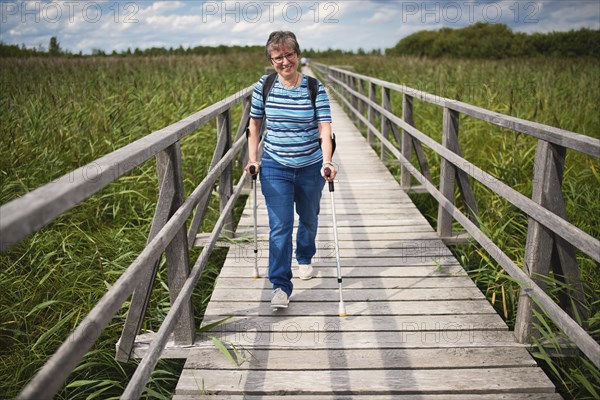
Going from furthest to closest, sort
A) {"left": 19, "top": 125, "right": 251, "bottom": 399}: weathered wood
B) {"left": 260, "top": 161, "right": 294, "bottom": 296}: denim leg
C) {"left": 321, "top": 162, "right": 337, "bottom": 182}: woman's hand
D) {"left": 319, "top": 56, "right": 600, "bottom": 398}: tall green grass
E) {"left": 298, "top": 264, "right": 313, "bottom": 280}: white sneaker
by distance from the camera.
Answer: {"left": 298, "top": 264, "right": 313, "bottom": 280}: white sneaker, {"left": 260, "top": 161, "right": 294, "bottom": 296}: denim leg, {"left": 321, "top": 162, "right": 337, "bottom": 182}: woman's hand, {"left": 319, "top": 56, "right": 600, "bottom": 398}: tall green grass, {"left": 19, "top": 125, "right": 251, "bottom": 399}: weathered wood

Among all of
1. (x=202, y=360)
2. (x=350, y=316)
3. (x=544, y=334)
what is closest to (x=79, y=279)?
(x=202, y=360)

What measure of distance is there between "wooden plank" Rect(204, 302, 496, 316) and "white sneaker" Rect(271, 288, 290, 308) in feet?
0.19

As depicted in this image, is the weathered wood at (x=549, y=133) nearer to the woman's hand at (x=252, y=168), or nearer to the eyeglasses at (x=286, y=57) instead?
the eyeglasses at (x=286, y=57)

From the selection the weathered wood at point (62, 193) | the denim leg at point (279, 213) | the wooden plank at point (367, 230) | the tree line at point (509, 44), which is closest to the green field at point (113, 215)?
A: the wooden plank at point (367, 230)

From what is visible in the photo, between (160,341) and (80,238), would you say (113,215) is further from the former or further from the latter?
(160,341)

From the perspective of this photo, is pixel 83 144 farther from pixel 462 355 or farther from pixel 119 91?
pixel 462 355

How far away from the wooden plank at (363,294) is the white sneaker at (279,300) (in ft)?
0.67

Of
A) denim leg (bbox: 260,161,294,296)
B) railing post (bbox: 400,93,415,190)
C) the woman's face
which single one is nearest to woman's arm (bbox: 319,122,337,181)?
denim leg (bbox: 260,161,294,296)

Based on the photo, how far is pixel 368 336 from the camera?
8.91 feet

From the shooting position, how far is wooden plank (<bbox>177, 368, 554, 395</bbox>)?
2266 mm

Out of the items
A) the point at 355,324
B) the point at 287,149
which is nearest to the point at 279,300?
the point at 355,324

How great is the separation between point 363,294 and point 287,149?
1.11 metres

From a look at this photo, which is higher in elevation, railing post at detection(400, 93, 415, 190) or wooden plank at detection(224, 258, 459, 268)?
railing post at detection(400, 93, 415, 190)

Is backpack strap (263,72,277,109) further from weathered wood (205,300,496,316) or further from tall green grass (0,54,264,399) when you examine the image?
tall green grass (0,54,264,399)
